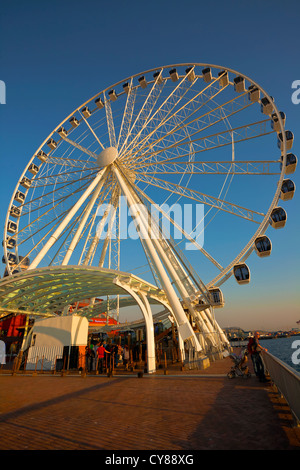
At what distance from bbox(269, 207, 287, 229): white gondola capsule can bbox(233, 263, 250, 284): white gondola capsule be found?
3.63 metres

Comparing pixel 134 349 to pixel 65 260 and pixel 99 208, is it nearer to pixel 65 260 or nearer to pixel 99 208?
pixel 65 260

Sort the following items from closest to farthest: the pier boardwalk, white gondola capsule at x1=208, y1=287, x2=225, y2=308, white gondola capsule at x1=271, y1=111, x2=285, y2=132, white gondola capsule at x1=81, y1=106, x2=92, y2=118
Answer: the pier boardwalk → white gondola capsule at x1=208, y1=287, x2=225, y2=308 → white gondola capsule at x1=271, y1=111, x2=285, y2=132 → white gondola capsule at x1=81, y1=106, x2=92, y2=118

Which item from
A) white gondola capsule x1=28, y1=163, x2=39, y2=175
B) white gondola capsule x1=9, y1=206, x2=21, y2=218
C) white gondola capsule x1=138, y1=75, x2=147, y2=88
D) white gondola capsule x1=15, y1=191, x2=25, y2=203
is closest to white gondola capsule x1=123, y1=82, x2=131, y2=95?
white gondola capsule x1=138, y1=75, x2=147, y2=88

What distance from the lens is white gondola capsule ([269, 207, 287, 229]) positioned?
17.6 m

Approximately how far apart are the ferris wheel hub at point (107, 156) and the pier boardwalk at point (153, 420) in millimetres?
18612

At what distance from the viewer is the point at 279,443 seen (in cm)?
438

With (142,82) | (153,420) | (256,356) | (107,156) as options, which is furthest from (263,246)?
(142,82)

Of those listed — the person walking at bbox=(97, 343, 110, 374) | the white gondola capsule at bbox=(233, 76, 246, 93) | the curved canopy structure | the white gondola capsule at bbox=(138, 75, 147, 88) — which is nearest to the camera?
the person walking at bbox=(97, 343, 110, 374)

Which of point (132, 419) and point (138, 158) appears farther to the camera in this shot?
point (138, 158)

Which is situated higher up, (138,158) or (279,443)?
(138,158)

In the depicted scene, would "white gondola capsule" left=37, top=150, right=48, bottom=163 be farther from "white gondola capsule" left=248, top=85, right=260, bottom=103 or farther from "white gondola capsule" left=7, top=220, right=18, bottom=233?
"white gondola capsule" left=248, top=85, right=260, bottom=103

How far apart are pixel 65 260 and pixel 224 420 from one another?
56.4 ft

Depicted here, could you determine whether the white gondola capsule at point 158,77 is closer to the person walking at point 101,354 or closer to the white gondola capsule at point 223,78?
the white gondola capsule at point 223,78
